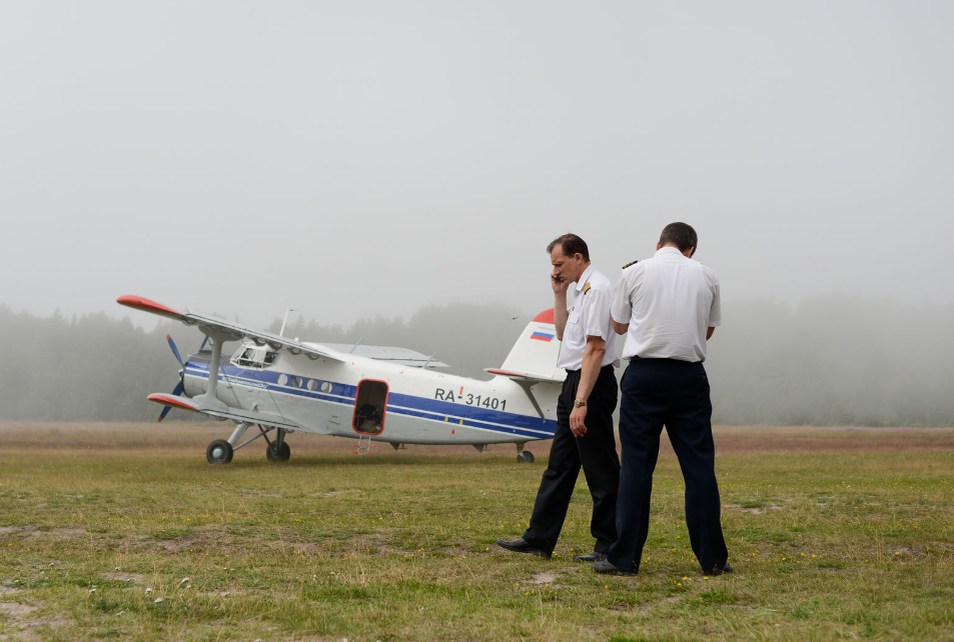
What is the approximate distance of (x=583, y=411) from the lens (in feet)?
15.7

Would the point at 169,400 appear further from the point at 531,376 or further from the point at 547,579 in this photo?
the point at 547,579

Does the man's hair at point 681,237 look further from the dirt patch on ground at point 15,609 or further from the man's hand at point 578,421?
the dirt patch on ground at point 15,609

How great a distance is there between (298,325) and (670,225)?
77.7m

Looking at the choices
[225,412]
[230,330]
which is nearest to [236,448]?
[225,412]

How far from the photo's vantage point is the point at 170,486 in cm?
1121

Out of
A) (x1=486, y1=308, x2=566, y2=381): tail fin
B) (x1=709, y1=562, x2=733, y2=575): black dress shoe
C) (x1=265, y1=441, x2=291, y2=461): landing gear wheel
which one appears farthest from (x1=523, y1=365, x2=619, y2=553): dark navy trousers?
(x1=265, y1=441, x2=291, y2=461): landing gear wheel

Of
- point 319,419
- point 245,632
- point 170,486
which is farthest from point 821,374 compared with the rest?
point 245,632

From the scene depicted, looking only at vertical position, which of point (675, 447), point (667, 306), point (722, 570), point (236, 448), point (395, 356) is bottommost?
point (236, 448)

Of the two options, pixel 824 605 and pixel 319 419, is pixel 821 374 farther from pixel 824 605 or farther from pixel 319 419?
pixel 824 605

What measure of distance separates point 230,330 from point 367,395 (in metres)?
3.76

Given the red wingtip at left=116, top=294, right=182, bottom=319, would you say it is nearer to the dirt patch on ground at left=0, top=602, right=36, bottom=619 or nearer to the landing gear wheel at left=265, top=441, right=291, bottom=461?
the landing gear wheel at left=265, top=441, right=291, bottom=461

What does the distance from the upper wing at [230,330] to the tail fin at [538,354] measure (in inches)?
175

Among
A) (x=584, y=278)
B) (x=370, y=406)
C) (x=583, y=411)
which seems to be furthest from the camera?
(x=370, y=406)

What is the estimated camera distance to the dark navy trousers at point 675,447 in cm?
440
